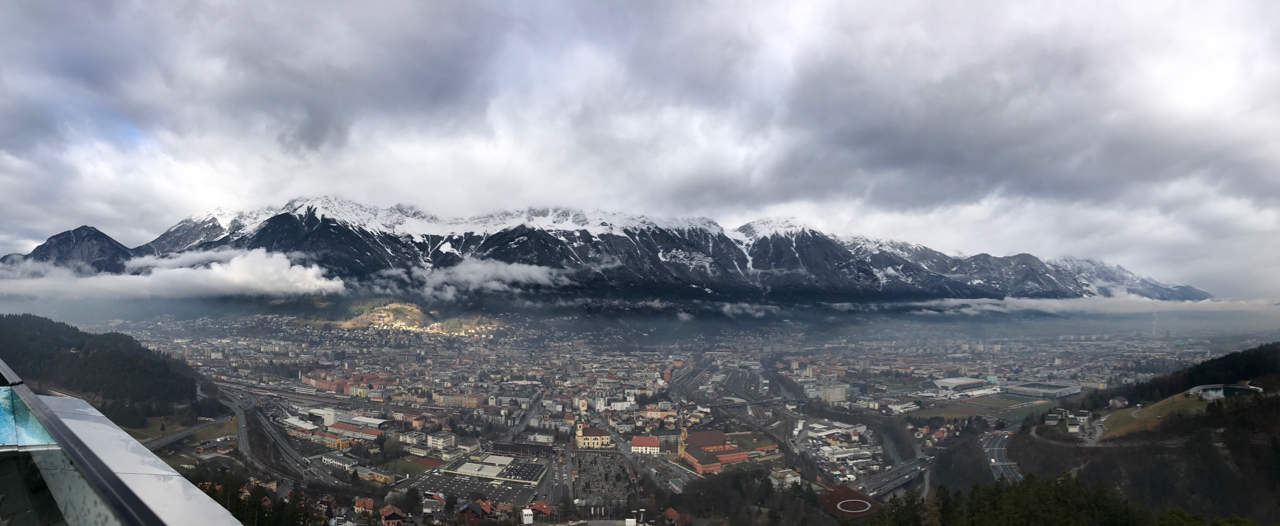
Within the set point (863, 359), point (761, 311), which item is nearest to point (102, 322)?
point (863, 359)

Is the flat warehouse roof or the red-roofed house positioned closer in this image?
the flat warehouse roof

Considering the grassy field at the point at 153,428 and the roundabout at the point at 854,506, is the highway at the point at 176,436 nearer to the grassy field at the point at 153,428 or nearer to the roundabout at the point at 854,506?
the grassy field at the point at 153,428

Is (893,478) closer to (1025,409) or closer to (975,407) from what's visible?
(975,407)

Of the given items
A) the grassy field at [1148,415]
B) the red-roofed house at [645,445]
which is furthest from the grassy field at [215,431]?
the grassy field at [1148,415]

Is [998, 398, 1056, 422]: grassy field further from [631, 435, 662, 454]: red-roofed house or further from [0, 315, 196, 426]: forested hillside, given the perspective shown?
[0, 315, 196, 426]: forested hillside

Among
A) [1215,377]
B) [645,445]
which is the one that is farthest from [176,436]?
[1215,377]

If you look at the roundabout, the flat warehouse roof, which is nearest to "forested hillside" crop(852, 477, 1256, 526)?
the roundabout
